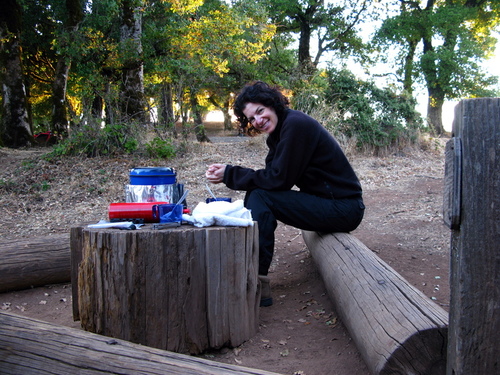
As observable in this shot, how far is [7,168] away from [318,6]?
1398 cm

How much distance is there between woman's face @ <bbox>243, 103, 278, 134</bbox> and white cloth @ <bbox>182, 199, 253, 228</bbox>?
0.97 meters

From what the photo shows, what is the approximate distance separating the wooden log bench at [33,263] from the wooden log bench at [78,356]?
6.62 ft

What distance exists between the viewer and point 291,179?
340cm

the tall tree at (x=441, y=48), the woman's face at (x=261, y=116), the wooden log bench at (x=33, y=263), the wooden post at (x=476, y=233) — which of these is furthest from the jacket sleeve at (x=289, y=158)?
the tall tree at (x=441, y=48)

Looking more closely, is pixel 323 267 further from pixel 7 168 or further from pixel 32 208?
pixel 7 168

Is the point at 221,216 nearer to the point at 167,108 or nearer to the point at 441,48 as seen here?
the point at 167,108

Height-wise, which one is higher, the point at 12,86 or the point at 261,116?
the point at 12,86

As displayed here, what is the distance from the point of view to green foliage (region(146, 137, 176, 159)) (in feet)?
29.5

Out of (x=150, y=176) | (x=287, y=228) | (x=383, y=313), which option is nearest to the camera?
(x=383, y=313)

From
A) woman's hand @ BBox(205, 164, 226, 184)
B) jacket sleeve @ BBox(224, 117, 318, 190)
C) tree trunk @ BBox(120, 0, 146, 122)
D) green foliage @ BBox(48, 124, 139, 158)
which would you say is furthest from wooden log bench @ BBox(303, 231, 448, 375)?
tree trunk @ BBox(120, 0, 146, 122)

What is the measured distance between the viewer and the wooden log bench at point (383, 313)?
2012 millimetres

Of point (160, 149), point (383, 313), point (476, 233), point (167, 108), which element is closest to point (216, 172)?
point (383, 313)

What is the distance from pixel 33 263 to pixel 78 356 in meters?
2.44

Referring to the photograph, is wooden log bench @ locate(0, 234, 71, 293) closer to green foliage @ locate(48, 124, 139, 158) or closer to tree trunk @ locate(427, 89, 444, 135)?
green foliage @ locate(48, 124, 139, 158)
